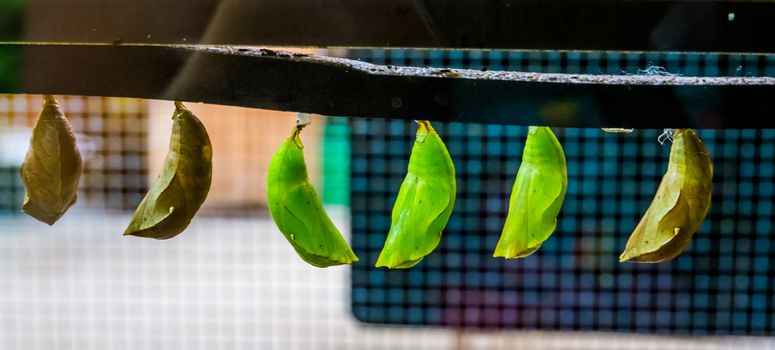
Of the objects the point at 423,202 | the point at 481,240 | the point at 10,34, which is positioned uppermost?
the point at 10,34

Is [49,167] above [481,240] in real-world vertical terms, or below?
above

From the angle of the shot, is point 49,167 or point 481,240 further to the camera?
point 481,240

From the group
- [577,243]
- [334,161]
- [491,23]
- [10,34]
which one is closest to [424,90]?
[491,23]

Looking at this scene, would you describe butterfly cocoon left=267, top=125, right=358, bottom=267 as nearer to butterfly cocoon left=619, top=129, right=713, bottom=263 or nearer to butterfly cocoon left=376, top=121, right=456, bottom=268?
butterfly cocoon left=376, top=121, right=456, bottom=268

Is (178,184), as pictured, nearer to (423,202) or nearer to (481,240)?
(423,202)

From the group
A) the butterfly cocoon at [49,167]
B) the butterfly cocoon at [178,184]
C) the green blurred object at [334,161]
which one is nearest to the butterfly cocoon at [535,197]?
the butterfly cocoon at [178,184]

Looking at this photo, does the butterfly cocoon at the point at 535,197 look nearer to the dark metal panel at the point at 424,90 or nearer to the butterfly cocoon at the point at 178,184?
the dark metal panel at the point at 424,90

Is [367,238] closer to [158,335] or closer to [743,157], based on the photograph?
[743,157]

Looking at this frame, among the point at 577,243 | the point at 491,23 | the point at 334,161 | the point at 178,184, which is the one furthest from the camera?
the point at 334,161

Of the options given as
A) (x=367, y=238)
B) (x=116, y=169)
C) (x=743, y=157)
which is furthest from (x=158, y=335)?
(x=743, y=157)
